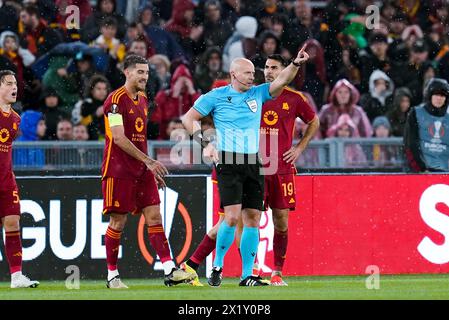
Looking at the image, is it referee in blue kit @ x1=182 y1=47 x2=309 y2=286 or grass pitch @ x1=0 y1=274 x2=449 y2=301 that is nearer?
grass pitch @ x1=0 y1=274 x2=449 y2=301

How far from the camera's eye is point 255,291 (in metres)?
11.3

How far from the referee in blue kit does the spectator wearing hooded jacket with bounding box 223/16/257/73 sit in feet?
21.8

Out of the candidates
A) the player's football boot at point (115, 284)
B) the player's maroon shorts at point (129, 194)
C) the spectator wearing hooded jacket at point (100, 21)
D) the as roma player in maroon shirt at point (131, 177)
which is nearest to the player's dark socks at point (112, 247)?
the as roma player in maroon shirt at point (131, 177)

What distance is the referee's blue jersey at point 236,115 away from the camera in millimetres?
11984

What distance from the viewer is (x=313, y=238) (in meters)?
14.7

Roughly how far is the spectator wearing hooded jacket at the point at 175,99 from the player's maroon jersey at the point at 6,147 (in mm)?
4462

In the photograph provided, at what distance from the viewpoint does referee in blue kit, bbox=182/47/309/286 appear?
11.9 metres

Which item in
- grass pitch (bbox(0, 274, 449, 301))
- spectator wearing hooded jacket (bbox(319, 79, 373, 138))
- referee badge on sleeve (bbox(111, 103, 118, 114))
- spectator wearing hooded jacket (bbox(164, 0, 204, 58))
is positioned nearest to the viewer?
grass pitch (bbox(0, 274, 449, 301))

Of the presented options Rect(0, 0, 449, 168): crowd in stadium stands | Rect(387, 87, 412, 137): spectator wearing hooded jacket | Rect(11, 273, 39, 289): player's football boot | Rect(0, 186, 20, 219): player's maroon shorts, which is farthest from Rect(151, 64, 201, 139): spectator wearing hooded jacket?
Rect(11, 273, 39, 289): player's football boot

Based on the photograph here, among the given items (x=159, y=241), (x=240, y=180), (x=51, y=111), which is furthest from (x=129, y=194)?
(x=51, y=111)

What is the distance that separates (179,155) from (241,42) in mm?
4201

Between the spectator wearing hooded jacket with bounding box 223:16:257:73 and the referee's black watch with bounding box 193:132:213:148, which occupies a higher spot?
the spectator wearing hooded jacket with bounding box 223:16:257:73

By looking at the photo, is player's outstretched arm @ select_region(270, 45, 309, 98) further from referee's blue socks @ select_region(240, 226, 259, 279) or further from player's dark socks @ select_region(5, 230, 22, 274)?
player's dark socks @ select_region(5, 230, 22, 274)

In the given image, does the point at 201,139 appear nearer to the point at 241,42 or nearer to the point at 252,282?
the point at 252,282
